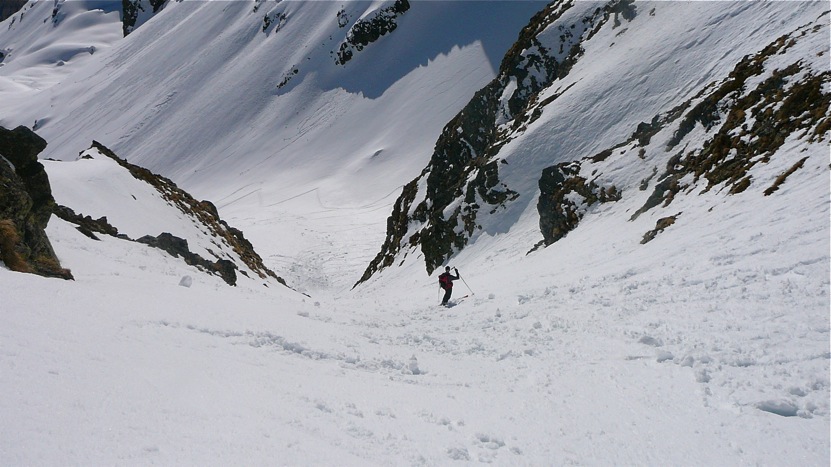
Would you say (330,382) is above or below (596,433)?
above

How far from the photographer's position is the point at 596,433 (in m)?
5.92

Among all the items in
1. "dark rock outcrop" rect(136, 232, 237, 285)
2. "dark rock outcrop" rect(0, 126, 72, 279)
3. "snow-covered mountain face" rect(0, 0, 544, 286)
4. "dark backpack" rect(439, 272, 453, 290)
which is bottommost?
"dark backpack" rect(439, 272, 453, 290)

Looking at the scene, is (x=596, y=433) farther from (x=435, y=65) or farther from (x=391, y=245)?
(x=435, y=65)

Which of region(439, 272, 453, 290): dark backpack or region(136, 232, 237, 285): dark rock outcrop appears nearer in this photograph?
region(439, 272, 453, 290): dark backpack

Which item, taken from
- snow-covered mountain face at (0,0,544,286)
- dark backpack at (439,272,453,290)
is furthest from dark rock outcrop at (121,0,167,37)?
dark backpack at (439,272,453,290)

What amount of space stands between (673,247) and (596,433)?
869 centimetres

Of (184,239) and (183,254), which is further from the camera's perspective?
(184,239)

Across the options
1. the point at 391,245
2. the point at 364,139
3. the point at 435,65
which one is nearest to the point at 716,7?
the point at 391,245

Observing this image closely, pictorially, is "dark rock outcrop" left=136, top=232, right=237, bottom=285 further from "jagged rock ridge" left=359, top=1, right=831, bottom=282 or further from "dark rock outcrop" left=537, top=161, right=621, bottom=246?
"dark rock outcrop" left=537, top=161, right=621, bottom=246

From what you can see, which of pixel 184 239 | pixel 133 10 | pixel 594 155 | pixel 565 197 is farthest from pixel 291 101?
pixel 133 10

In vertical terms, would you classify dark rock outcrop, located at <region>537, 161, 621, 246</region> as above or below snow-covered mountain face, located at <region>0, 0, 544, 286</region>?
below

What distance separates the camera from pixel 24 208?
1269 cm

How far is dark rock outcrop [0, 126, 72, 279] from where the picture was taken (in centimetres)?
1132

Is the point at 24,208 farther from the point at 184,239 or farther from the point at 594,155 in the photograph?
the point at 594,155
